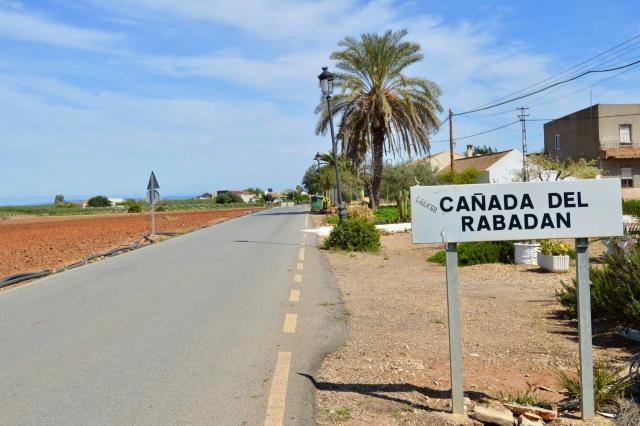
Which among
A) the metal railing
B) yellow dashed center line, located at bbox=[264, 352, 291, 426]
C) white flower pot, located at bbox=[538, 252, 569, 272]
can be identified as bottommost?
yellow dashed center line, located at bbox=[264, 352, 291, 426]

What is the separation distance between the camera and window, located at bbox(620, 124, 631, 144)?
45781 millimetres

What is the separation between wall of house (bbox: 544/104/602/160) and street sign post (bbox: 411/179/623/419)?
4431cm

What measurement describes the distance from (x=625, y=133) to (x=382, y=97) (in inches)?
971

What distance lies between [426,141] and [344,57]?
590cm

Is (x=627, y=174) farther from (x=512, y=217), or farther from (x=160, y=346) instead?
(x=512, y=217)

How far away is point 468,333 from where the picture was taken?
679 centimetres

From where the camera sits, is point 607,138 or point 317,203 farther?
point 317,203

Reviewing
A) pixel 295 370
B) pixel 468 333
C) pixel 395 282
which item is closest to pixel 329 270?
pixel 395 282

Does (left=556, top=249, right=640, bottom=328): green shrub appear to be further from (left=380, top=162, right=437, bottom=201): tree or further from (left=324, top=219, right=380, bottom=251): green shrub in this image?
(left=380, top=162, right=437, bottom=201): tree

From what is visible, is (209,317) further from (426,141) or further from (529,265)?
(426,141)

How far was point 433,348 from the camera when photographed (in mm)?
6168

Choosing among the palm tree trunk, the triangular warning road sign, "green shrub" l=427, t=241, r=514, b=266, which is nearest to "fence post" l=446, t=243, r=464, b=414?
"green shrub" l=427, t=241, r=514, b=266

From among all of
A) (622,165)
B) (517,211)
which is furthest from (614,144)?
(517,211)

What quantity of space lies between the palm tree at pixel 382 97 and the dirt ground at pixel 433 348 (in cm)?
2121
